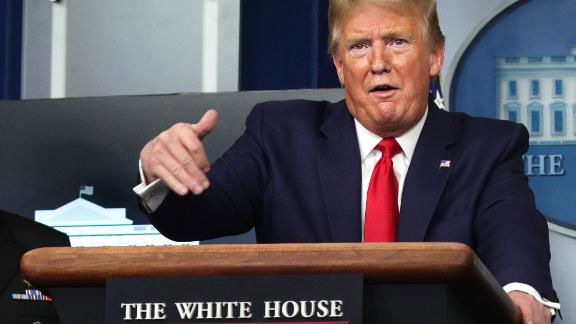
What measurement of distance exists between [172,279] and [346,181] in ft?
2.83

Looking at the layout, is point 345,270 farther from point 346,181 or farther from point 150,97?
point 150,97

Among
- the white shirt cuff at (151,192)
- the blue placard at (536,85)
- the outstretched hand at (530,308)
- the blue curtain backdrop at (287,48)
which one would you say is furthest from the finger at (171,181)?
the blue curtain backdrop at (287,48)

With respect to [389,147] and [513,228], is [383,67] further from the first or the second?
[513,228]

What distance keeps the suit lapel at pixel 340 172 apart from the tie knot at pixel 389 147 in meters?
0.05

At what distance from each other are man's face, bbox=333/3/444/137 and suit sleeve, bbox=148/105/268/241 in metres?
0.22

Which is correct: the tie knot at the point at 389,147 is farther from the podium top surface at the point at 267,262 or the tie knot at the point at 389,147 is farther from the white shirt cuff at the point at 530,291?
the podium top surface at the point at 267,262

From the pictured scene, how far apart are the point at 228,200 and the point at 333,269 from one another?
87 cm

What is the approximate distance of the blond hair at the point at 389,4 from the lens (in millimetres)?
2025

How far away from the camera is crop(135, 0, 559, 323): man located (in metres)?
1.84

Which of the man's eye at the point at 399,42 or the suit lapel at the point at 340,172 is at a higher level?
the man's eye at the point at 399,42

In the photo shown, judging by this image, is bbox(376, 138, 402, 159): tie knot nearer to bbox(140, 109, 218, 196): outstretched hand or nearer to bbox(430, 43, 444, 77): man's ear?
bbox(430, 43, 444, 77): man's ear

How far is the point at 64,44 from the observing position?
400cm

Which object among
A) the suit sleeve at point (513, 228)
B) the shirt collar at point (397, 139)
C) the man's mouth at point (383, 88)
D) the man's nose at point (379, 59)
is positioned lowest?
the suit sleeve at point (513, 228)

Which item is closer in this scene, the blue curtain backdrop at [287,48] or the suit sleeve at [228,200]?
the suit sleeve at [228,200]
